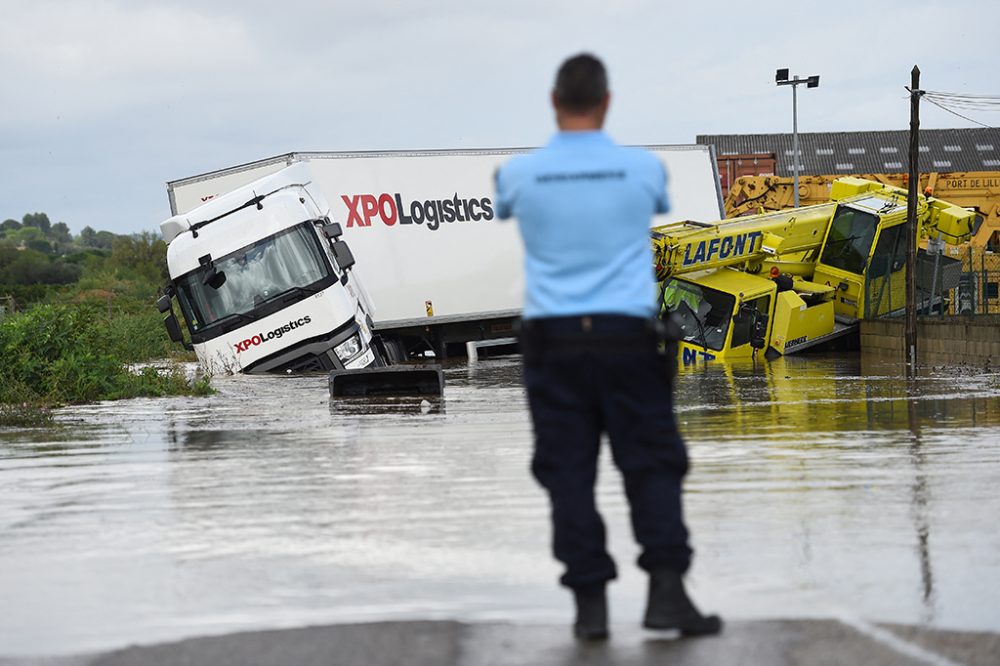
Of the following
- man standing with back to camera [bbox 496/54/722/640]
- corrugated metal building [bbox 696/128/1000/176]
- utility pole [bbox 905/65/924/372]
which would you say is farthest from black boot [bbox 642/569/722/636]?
corrugated metal building [bbox 696/128/1000/176]

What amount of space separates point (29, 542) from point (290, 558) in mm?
1466

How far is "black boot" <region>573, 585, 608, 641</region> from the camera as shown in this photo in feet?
15.5

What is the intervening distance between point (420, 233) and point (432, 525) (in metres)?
21.5

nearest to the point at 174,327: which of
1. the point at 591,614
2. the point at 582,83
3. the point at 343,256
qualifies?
the point at 343,256

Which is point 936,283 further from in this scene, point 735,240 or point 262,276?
point 262,276

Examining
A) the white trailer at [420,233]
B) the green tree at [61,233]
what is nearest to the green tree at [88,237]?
the green tree at [61,233]

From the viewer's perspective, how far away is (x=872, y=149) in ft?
277

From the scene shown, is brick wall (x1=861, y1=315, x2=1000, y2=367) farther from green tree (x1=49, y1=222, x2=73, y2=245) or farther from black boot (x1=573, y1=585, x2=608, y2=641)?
green tree (x1=49, y1=222, x2=73, y2=245)

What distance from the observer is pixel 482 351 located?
29719 mm

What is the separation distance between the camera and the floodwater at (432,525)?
5.23 meters

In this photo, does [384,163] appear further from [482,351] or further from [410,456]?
[410,456]

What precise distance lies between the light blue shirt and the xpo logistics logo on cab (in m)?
22.4

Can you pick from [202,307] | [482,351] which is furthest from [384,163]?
[202,307]

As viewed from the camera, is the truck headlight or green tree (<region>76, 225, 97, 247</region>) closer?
the truck headlight
